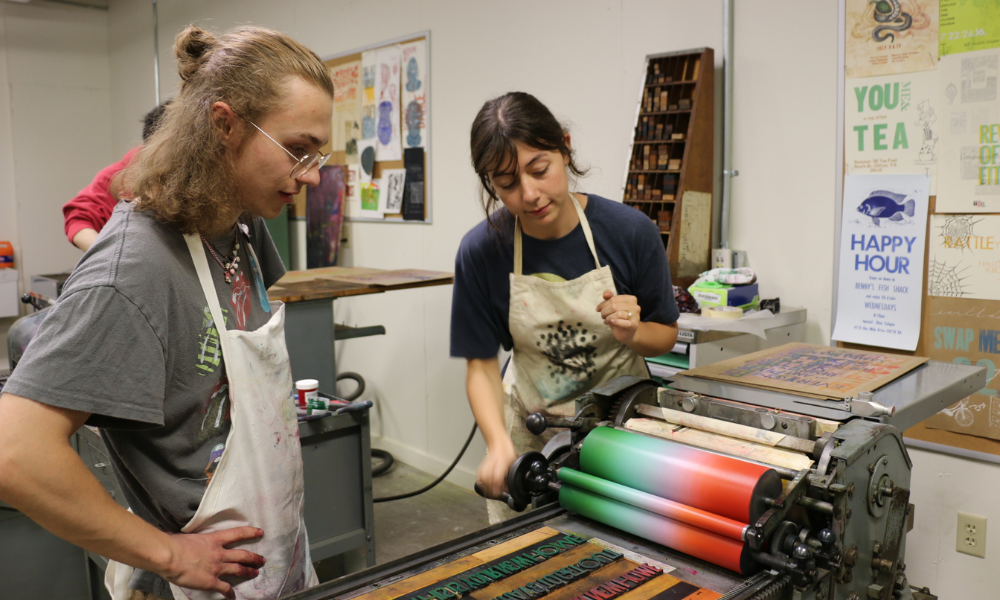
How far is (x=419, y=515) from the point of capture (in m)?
3.50

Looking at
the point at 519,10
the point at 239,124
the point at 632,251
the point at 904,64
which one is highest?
the point at 519,10

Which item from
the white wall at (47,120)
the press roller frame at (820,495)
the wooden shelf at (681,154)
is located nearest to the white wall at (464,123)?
the white wall at (47,120)

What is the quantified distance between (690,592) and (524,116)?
3.04 feet

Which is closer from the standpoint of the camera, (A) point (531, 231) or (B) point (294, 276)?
(A) point (531, 231)

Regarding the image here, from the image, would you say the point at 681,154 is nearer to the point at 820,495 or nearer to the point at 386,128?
the point at 820,495

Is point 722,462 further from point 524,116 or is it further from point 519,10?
point 519,10

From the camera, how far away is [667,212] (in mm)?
2518

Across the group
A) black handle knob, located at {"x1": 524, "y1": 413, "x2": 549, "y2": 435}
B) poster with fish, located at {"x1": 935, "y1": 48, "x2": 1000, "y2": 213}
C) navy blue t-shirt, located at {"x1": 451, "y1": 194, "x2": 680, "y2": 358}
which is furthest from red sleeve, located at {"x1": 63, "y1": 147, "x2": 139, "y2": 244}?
poster with fish, located at {"x1": 935, "y1": 48, "x2": 1000, "y2": 213}

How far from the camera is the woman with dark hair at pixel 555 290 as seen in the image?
5.13ft

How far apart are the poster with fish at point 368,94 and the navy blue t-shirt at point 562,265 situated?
2.68 metres

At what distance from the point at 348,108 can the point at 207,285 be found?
3481 mm

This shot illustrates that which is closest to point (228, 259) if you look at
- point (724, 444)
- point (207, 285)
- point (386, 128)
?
point (207, 285)

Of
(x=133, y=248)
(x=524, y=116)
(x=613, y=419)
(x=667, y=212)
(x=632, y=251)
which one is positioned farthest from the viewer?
(x=667, y=212)

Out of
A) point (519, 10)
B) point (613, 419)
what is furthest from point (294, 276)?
point (613, 419)
